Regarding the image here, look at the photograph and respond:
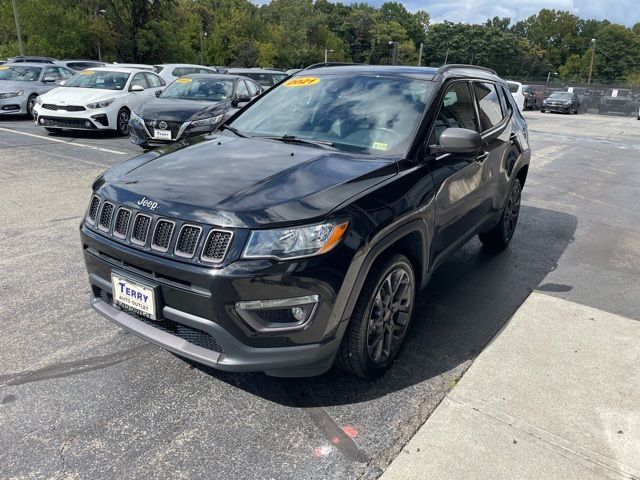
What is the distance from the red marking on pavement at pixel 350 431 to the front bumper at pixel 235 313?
0.32m

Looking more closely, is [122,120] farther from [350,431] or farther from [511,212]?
[350,431]

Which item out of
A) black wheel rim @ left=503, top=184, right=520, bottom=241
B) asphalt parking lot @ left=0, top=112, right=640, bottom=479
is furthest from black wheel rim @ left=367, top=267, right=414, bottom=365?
black wheel rim @ left=503, top=184, right=520, bottom=241

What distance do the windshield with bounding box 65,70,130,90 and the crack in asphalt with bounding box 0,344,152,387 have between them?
34.7 feet

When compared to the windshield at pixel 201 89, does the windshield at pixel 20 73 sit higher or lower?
higher

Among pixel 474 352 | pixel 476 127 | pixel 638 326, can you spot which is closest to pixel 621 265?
pixel 638 326

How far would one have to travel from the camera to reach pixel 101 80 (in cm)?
1245

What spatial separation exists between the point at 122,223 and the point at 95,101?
10052 mm

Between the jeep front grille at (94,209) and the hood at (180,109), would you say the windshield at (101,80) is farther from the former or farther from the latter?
the jeep front grille at (94,209)

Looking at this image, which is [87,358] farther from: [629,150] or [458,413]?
[629,150]

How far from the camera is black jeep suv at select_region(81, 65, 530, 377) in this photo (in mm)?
2379

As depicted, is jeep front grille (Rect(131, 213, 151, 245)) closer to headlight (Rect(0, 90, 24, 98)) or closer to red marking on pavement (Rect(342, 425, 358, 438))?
red marking on pavement (Rect(342, 425, 358, 438))

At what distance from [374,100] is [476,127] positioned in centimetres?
103

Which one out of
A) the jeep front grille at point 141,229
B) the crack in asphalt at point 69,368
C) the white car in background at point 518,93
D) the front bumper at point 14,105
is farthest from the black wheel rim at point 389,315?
the white car in background at point 518,93

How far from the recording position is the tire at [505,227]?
5211mm
